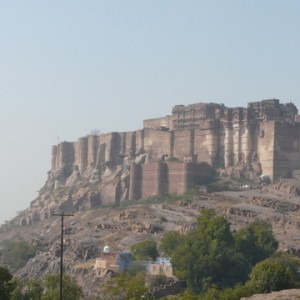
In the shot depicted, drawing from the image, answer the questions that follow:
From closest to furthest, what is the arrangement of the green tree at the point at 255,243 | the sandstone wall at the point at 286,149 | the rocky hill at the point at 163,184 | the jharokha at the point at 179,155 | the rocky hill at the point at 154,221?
the green tree at the point at 255,243 → the rocky hill at the point at 154,221 → the rocky hill at the point at 163,184 → the sandstone wall at the point at 286,149 → the jharokha at the point at 179,155

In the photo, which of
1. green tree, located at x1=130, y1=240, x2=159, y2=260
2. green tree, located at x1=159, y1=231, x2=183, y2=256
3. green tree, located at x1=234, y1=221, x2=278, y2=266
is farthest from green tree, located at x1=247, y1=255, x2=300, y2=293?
green tree, located at x1=130, y1=240, x2=159, y2=260

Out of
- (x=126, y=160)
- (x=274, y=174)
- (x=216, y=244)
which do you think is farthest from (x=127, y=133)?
(x=216, y=244)

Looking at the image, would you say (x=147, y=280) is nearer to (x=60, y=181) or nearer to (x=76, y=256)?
(x=76, y=256)

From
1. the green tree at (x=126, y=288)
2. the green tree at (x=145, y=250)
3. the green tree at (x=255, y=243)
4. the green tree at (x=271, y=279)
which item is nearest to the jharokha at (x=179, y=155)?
the green tree at (x=255, y=243)

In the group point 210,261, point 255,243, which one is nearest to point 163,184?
point 255,243

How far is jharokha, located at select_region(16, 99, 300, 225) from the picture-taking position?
308 feet

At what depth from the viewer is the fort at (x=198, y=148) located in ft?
307

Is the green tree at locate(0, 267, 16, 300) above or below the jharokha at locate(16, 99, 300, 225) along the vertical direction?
below

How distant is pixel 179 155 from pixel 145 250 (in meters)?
29.4

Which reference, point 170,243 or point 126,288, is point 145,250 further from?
point 126,288

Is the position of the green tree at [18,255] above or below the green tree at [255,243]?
below

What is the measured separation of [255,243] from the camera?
72.1 meters

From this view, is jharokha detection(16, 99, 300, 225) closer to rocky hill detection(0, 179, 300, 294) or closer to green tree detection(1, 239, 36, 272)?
rocky hill detection(0, 179, 300, 294)

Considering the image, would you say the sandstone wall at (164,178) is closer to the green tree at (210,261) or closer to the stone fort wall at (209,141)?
the stone fort wall at (209,141)
